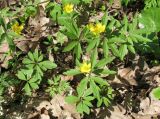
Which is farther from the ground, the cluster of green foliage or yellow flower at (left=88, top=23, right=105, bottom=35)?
yellow flower at (left=88, top=23, right=105, bottom=35)

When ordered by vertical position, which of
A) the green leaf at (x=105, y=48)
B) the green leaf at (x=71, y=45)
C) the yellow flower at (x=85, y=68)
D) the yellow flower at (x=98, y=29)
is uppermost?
the yellow flower at (x=98, y=29)

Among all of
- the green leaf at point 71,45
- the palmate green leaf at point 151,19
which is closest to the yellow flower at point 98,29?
the green leaf at point 71,45

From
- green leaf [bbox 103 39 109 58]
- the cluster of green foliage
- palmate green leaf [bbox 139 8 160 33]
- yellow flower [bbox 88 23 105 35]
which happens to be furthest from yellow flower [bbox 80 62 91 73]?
palmate green leaf [bbox 139 8 160 33]

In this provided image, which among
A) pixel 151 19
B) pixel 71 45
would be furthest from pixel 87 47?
pixel 151 19

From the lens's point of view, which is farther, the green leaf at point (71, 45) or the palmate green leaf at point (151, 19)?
the palmate green leaf at point (151, 19)

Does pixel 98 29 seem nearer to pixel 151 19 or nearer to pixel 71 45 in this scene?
pixel 71 45

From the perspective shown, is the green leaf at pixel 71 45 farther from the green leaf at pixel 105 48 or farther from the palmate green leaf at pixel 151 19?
the palmate green leaf at pixel 151 19

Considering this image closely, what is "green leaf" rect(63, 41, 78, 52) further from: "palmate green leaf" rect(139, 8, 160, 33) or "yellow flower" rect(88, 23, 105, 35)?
"palmate green leaf" rect(139, 8, 160, 33)

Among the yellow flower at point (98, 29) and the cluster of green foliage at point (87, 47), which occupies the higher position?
the yellow flower at point (98, 29)
